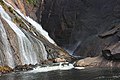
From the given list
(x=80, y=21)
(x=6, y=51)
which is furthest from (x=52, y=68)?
(x=80, y=21)

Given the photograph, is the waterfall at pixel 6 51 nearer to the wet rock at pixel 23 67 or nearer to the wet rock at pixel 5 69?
the wet rock at pixel 23 67

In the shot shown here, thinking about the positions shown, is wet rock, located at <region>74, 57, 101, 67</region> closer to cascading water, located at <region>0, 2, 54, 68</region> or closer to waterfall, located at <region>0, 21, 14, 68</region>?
cascading water, located at <region>0, 2, 54, 68</region>

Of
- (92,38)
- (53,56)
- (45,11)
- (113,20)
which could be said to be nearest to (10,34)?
(53,56)

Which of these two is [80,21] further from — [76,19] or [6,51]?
[6,51]

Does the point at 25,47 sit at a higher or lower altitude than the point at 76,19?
lower

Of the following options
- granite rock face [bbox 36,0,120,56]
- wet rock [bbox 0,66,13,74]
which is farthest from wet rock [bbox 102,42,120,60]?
granite rock face [bbox 36,0,120,56]

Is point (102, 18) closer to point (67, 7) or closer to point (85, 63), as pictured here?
point (67, 7)

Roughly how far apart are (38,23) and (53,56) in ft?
71.9

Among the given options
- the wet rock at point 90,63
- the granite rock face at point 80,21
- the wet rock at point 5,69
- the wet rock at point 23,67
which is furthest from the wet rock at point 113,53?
the granite rock face at point 80,21

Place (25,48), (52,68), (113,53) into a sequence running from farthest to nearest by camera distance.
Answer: (25,48) → (52,68) → (113,53)

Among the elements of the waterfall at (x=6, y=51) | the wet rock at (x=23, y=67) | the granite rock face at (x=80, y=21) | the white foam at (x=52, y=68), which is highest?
the granite rock face at (x=80, y=21)

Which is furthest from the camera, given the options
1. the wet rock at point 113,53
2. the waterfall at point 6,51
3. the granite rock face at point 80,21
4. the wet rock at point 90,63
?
the granite rock face at point 80,21

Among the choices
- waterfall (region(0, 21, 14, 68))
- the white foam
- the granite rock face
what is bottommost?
the white foam

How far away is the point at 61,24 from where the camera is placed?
8012 cm
